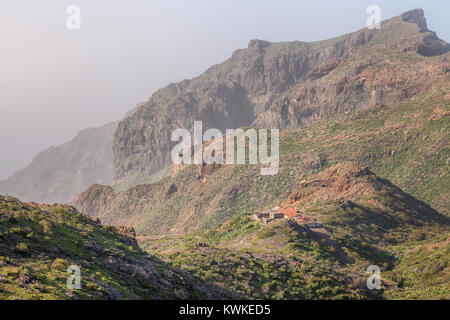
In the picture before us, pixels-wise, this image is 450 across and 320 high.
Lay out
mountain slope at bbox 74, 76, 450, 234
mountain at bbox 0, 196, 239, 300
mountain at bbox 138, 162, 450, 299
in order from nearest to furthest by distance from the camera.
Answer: mountain at bbox 0, 196, 239, 300 → mountain at bbox 138, 162, 450, 299 → mountain slope at bbox 74, 76, 450, 234

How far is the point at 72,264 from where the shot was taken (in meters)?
23.8

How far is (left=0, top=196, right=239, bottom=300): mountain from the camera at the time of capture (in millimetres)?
19766

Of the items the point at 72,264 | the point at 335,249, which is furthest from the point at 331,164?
the point at 72,264

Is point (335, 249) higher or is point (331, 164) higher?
point (331, 164)

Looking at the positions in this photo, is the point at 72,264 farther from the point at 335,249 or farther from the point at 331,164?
the point at 331,164

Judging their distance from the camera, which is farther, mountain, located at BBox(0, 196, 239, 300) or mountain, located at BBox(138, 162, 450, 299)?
mountain, located at BBox(138, 162, 450, 299)

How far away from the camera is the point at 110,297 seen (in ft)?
69.5

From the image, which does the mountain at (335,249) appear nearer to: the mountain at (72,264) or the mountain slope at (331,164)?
the mountain at (72,264)

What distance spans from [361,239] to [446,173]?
3905 centimetres

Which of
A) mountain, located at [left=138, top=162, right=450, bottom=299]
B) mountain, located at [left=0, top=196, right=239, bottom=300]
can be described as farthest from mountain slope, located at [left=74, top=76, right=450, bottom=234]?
mountain, located at [left=0, top=196, right=239, bottom=300]

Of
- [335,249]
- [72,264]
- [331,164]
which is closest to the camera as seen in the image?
[72,264]

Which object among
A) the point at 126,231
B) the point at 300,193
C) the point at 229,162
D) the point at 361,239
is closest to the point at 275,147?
the point at 229,162

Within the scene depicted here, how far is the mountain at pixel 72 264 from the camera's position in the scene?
64.8ft

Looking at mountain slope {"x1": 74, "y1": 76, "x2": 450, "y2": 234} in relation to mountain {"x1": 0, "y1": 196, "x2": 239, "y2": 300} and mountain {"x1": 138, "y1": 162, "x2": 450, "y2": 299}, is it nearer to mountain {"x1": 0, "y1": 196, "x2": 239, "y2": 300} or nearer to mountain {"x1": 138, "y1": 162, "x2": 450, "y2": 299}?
mountain {"x1": 138, "y1": 162, "x2": 450, "y2": 299}
